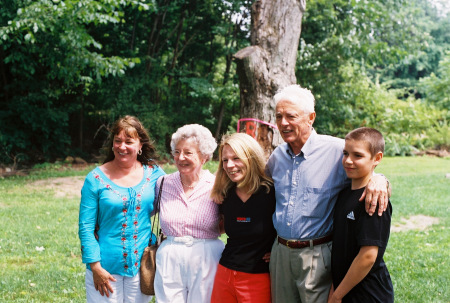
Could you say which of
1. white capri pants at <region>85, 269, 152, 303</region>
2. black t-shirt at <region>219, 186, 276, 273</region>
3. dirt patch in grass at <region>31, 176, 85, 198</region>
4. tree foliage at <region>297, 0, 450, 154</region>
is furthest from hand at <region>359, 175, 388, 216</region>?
tree foliage at <region>297, 0, 450, 154</region>

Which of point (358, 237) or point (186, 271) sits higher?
point (358, 237)

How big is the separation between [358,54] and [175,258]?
14481 millimetres

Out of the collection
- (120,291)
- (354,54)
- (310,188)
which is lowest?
(120,291)

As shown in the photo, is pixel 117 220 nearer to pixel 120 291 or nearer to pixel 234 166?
pixel 120 291

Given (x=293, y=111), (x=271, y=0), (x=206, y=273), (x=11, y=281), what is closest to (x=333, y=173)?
(x=293, y=111)

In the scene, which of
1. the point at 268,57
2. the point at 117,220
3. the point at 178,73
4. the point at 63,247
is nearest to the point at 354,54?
the point at 178,73

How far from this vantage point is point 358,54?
52.5 feet

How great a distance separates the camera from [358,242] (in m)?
2.38

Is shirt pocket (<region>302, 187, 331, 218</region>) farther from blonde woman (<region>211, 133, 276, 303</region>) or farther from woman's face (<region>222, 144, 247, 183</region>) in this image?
woman's face (<region>222, 144, 247, 183</region>)

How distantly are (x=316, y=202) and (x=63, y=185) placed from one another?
30.2 feet

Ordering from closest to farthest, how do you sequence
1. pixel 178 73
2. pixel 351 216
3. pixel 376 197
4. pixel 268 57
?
pixel 376 197 → pixel 351 216 → pixel 268 57 → pixel 178 73

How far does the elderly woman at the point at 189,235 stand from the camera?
2.94 m

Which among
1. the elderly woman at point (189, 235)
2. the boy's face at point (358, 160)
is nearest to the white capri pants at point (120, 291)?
the elderly woman at point (189, 235)

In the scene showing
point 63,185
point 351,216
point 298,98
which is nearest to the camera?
point 351,216
